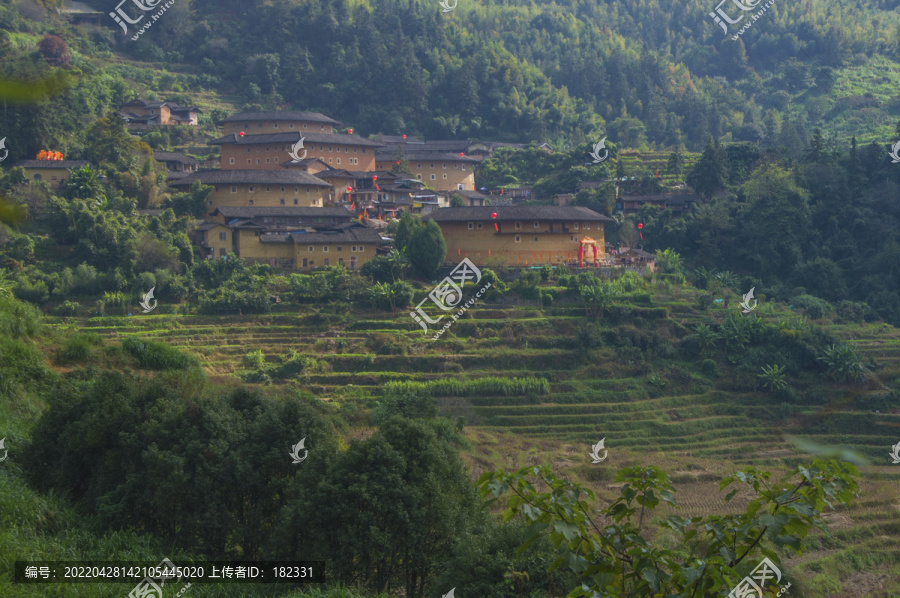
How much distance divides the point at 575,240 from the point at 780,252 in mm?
9004

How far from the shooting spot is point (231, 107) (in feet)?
161

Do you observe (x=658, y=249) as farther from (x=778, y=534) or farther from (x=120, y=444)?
(x=778, y=534)

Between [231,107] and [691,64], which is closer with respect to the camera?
[231,107]

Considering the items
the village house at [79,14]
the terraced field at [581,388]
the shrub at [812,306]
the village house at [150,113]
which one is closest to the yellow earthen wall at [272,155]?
the village house at [150,113]

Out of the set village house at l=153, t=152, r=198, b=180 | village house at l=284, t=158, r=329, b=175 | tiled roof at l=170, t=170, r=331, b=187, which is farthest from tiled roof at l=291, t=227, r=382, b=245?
village house at l=153, t=152, r=198, b=180

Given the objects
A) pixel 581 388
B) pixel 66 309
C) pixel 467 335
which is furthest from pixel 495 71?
pixel 66 309

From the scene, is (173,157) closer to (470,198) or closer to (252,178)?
(252,178)

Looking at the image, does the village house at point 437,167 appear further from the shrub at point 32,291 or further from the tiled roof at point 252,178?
the shrub at point 32,291

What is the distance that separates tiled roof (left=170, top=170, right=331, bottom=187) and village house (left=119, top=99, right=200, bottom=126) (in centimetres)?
901

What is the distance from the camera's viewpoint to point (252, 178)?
33.0m

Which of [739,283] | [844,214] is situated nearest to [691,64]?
[844,214]

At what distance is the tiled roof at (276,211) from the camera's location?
30.5 metres

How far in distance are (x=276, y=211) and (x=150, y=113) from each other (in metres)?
15.4

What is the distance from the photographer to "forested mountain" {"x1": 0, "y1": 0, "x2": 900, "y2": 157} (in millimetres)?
50062
